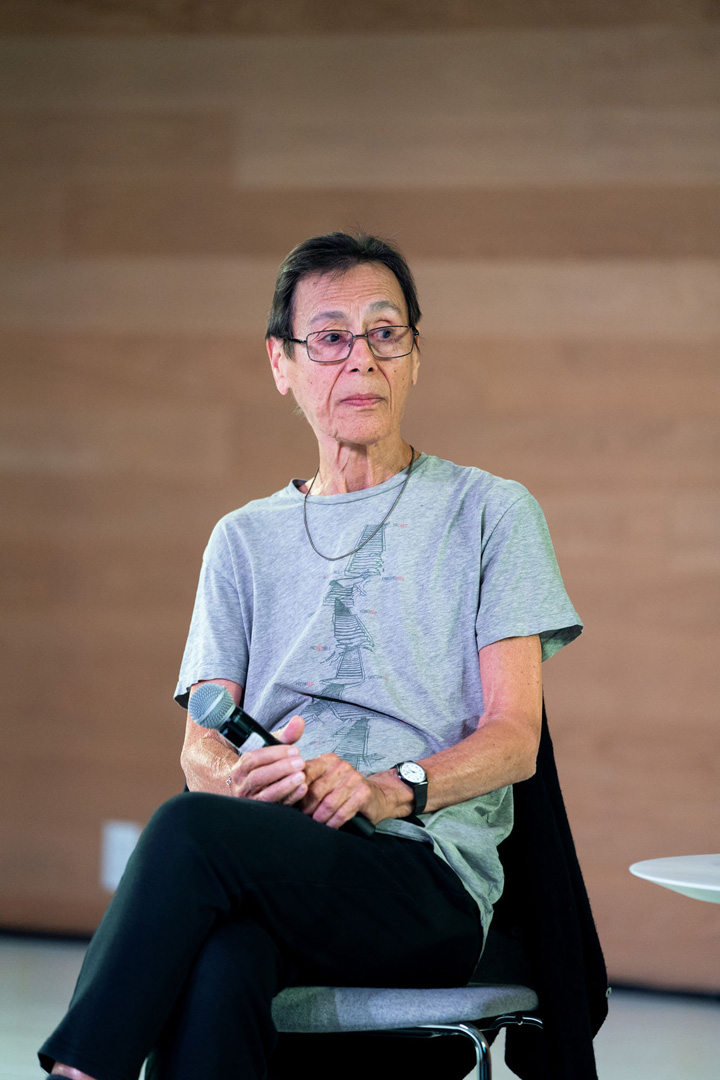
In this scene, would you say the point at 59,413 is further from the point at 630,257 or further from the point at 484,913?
the point at 484,913

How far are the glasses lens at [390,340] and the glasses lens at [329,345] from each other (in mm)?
41

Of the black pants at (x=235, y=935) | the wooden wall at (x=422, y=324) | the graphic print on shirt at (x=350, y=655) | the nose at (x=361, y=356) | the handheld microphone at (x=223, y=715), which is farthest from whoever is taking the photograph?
the wooden wall at (x=422, y=324)

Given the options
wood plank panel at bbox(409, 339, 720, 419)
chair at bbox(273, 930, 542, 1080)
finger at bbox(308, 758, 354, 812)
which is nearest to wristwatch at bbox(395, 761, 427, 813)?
finger at bbox(308, 758, 354, 812)

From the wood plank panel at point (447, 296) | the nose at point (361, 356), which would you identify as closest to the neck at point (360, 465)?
the nose at point (361, 356)

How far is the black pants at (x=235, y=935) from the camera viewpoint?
110 cm

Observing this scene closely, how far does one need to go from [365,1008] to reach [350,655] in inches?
20.3

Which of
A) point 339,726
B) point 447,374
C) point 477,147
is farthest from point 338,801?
point 477,147

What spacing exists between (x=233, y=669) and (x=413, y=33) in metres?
2.75

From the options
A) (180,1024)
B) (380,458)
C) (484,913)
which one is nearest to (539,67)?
(380,458)

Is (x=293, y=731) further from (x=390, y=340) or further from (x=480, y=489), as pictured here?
(x=390, y=340)

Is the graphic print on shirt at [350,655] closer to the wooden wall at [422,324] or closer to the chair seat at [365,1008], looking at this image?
the chair seat at [365,1008]

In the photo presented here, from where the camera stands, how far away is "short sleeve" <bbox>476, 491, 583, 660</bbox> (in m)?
1.57

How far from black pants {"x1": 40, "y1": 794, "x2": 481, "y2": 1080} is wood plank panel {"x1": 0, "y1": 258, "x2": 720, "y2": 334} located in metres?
2.48

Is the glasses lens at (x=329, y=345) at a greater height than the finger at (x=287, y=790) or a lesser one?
greater
